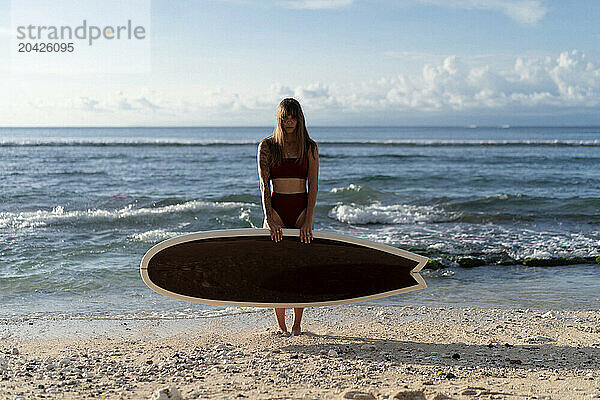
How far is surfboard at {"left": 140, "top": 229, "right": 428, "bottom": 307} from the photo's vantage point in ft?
13.0

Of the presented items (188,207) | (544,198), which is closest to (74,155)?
(188,207)

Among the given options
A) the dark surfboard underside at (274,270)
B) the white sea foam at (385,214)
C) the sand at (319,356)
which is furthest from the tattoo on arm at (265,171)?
the white sea foam at (385,214)

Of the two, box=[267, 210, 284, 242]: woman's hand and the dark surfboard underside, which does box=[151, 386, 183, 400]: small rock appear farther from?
box=[267, 210, 284, 242]: woman's hand

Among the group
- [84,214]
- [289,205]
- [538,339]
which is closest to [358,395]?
[289,205]

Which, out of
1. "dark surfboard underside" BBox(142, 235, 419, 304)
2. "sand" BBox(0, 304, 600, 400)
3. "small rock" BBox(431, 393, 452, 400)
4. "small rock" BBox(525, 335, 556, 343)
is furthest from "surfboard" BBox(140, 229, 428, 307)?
"small rock" BBox(431, 393, 452, 400)

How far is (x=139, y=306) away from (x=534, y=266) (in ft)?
15.7

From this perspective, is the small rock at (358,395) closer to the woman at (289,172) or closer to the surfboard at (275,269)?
the surfboard at (275,269)

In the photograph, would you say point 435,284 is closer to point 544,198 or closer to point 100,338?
point 100,338

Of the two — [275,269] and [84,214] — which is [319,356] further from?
[84,214]

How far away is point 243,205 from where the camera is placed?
473 inches

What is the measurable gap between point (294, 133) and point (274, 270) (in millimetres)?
1007

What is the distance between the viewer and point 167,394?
2.92 meters

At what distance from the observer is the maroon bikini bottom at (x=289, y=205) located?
4023 millimetres

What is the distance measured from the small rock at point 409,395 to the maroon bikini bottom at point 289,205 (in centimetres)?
149
